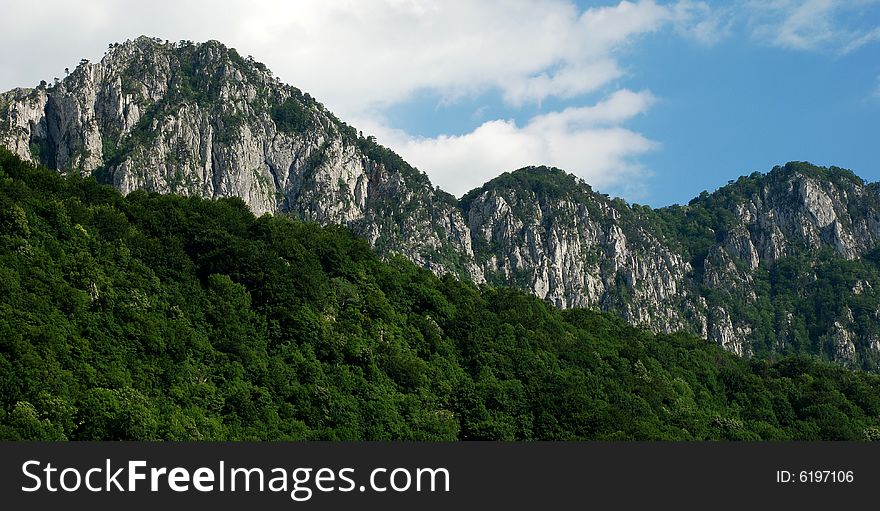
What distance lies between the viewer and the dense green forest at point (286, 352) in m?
81.9

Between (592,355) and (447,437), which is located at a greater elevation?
(592,355)

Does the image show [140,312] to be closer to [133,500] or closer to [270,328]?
[270,328]

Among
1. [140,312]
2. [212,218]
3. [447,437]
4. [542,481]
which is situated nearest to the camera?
[542,481]

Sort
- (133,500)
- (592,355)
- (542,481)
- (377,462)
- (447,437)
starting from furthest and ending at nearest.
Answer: (592,355), (447,437), (542,481), (377,462), (133,500)

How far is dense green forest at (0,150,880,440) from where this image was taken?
81.9 meters

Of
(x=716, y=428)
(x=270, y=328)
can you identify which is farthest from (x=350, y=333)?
(x=716, y=428)

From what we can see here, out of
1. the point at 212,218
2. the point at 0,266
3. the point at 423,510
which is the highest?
the point at 212,218

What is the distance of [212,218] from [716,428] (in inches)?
2758

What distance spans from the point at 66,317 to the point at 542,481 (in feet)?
159

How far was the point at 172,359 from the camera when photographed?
3610 inches

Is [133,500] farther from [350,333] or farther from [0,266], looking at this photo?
[350,333]

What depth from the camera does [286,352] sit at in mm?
104750

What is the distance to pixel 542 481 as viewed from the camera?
5675 cm

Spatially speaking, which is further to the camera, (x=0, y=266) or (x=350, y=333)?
(x=350, y=333)
